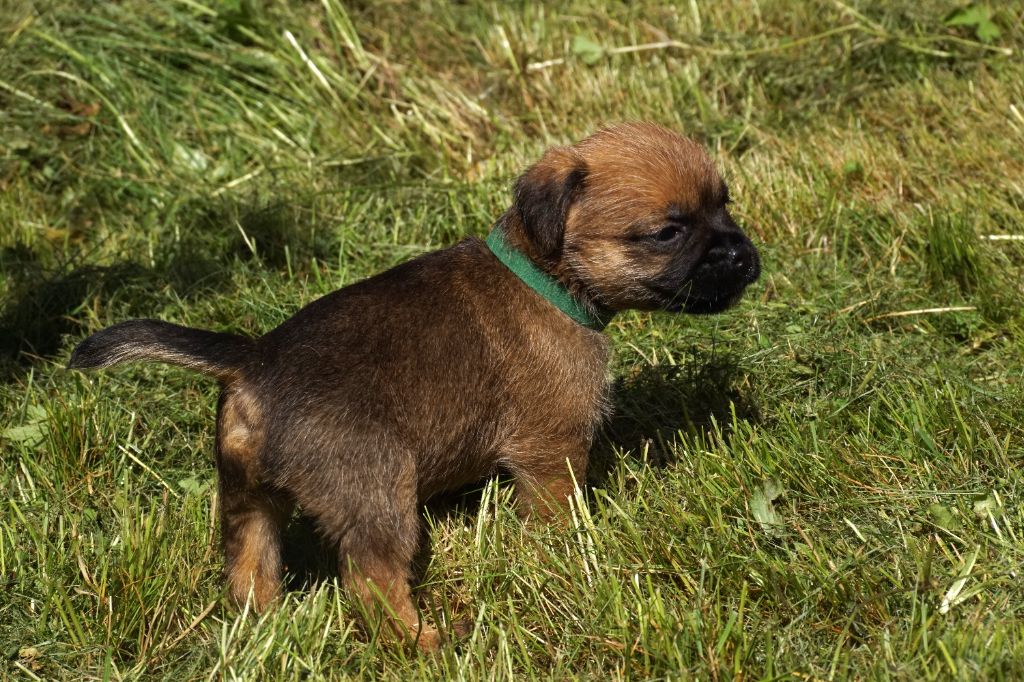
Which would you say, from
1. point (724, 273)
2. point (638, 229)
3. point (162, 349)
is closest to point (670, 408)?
point (724, 273)

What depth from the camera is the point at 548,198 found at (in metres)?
4.30

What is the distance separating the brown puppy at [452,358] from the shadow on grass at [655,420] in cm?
37

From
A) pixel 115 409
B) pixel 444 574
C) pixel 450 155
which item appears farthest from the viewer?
pixel 450 155

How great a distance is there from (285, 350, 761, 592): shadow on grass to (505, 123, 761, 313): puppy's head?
1.92 ft

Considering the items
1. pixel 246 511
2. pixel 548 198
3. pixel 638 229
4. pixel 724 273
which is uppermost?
pixel 548 198

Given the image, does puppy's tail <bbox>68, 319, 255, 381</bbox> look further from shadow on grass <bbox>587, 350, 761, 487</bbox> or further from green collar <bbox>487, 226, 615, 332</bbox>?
shadow on grass <bbox>587, 350, 761, 487</bbox>

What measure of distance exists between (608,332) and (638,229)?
1.28m

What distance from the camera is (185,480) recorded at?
482 centimetres

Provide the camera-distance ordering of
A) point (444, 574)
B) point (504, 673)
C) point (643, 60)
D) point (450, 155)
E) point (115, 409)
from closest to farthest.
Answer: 1. point (504, 673)
2. point (444, 574)
3. point (115, 409)
4. point (450, 155)
5. point (643, 60)

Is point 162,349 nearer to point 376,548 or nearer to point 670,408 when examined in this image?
point 376,548

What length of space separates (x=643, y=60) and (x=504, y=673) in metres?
5.03

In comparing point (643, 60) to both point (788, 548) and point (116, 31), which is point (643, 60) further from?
point (788, 548)

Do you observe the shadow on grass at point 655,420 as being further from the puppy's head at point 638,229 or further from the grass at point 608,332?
the puppy's head at point 638,229

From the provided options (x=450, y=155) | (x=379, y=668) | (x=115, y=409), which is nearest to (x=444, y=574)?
(x=379, y=668)
